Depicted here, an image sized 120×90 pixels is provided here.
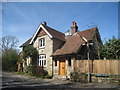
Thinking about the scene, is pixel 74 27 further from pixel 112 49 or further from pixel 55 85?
pixel 55 85

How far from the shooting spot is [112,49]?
18281mm

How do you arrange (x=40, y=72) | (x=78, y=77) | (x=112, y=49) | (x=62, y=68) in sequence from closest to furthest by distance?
(x=78, y=77) < (x=62, y=68) < (x=40, y=72) < (x=112, y=49)

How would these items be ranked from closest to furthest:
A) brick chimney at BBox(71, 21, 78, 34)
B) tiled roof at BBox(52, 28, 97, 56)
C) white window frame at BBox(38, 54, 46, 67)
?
tiled roof at BBox(52, 28, 97, 56)
white window frame at BBox(38, 54, 46, 67)
brick chimney at BBox(71, 21, 78, 34)

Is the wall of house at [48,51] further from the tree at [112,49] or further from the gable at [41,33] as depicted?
the tree at [112,49]

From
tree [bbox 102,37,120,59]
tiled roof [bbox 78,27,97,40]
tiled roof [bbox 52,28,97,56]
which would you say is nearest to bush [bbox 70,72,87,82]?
tiled roof [bbox 52,28,97,56]

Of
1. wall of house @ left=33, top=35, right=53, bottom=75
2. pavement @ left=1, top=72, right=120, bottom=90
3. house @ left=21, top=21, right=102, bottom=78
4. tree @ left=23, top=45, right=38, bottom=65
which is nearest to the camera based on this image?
pavement @ left=1, top=72, right=120, bottom=90

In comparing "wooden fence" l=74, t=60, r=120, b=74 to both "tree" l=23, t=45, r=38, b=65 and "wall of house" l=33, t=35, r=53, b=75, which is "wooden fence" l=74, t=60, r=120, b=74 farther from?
"tree" l=23, t=45, r=38, b=65

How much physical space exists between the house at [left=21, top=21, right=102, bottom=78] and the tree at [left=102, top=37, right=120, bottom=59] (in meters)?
1.63

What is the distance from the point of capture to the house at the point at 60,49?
1652 cm

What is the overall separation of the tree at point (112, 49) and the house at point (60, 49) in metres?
1.63

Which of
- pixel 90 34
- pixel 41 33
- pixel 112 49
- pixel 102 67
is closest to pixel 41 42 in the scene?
pixel 41 33

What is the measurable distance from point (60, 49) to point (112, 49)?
784 centimetres

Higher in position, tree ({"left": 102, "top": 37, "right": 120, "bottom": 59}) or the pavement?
tree ({"left": 102, "top": 37, "right": 120, "bottom": 59})

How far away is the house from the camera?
54.2ft
